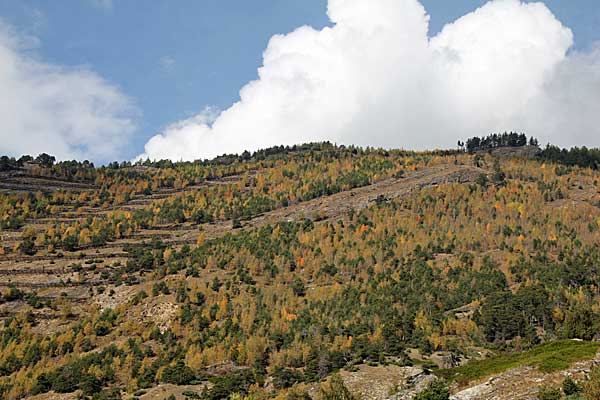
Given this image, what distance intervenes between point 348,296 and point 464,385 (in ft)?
258

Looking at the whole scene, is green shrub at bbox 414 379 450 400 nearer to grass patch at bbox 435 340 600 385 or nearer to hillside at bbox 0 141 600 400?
hillside at bbox 0 141 600 400

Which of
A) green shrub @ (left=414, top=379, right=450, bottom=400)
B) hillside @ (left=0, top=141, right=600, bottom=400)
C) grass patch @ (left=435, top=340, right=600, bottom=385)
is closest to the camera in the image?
green shrub @ (left=414, top=379, right=450, bottom=400)

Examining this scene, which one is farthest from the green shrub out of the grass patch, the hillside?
the grass patch

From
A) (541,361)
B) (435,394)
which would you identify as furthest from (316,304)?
(435,394)

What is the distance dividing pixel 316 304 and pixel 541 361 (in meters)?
81.8

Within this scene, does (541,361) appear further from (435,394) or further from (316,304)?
(316,304)

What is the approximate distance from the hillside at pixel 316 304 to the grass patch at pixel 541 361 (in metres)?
0.29

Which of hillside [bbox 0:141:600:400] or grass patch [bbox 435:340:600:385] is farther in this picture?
hillside [bbox 0:141:600:400]

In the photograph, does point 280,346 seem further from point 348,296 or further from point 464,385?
point 464,385

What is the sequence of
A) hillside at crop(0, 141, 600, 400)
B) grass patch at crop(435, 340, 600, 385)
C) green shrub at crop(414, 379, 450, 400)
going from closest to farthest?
green shrub at crop(414, 379, 450, 400)
grass patch at crop(435, 340, 600, 385)
hillside at crop(0, 141, 600, 400)

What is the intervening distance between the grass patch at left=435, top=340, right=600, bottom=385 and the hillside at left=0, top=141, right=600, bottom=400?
287 millimetres

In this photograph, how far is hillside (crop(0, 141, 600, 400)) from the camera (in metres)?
84.3

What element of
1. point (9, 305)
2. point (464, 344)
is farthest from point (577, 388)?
point (9, 305)

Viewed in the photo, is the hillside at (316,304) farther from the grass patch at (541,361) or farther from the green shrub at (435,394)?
the green shrub at (435,394)
